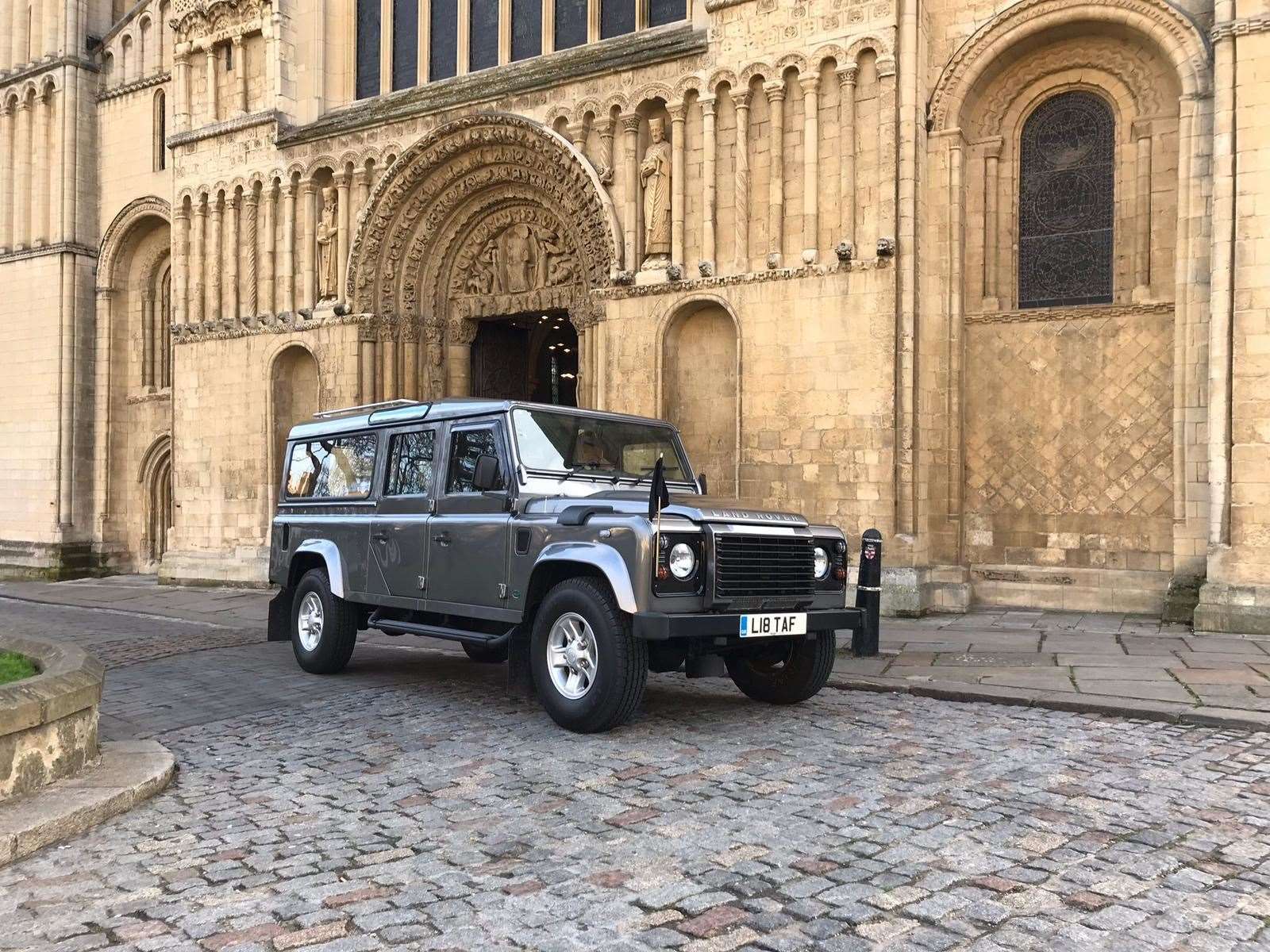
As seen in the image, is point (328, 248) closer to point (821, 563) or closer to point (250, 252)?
point (250, 252)

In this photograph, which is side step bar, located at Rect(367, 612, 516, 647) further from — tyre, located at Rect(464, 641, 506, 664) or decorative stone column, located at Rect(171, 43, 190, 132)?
decorative stone column, located at Rect(171, 43, 190, 132)

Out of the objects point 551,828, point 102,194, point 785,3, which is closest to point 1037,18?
point 785,3

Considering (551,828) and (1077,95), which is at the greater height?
(1077,95)

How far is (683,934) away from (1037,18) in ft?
43.4

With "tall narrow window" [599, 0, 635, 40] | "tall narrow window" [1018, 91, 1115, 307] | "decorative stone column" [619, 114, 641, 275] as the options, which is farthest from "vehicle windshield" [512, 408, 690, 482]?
"tall narrow window" [599, 0, 635, 40]

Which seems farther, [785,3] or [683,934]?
[785,3]

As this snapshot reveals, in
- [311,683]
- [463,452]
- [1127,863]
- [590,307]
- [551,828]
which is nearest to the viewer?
[1127,863]

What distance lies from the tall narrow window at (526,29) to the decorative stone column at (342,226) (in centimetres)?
377

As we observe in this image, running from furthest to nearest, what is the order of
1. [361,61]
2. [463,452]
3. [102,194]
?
[102,194]
[361,61]
[463,452]

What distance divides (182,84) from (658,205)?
1184 cm

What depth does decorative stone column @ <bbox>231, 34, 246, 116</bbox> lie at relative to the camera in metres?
20.6

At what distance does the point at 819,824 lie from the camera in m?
4.96

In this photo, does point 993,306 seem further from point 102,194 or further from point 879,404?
point 102,194

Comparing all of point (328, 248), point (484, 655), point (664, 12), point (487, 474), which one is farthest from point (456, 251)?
point (487, 474)
